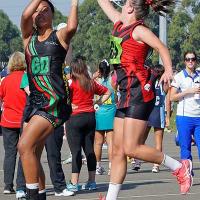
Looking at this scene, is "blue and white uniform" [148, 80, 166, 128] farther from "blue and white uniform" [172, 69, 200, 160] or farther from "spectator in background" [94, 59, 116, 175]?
"blue and white uniform" [172, 69, 200, 160]

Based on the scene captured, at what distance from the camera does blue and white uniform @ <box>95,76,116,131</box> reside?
50.4 feet

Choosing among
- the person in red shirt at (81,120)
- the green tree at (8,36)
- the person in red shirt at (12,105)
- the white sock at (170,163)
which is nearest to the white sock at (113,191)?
the white sock at (170,163)

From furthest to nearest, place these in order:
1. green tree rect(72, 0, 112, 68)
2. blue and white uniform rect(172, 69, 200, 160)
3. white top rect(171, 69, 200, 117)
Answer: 1. green tree rect(72, 0, 112, 68)
2. white top rect(171, 69, 200, 117)
3. blue and white uniform rect(172, 69, 200, 160)

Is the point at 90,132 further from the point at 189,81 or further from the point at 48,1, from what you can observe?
the point at 48,1

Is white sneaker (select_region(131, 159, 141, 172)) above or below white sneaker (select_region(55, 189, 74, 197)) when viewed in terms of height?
below

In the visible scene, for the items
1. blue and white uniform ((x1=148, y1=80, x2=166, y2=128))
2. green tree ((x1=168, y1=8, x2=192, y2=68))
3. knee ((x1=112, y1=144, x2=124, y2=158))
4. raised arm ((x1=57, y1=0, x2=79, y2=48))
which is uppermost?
raised arm ((x1=57, y1=0, x2=79, y2=48))

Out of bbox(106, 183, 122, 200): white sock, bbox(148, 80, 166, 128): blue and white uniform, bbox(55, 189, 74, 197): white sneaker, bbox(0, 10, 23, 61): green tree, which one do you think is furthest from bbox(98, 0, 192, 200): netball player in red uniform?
bbox(0, 10, 23, 61): green tree

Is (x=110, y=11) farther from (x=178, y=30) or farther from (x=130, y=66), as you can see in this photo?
(x=178, y=30)

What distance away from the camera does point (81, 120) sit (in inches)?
506

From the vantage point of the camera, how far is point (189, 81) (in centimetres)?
1387

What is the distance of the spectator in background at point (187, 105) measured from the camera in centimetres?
1360

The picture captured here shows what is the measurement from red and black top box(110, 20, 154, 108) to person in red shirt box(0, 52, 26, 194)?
312cm

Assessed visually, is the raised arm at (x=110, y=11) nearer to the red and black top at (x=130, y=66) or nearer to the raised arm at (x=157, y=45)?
the red and black top at (x=130, y=66)

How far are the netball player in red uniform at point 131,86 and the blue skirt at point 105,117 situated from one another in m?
5.62
